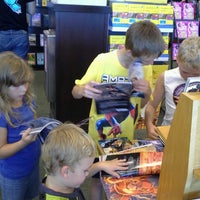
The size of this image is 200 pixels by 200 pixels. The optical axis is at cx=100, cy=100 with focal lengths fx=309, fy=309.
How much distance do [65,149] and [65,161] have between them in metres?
0.04

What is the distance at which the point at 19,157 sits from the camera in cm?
145

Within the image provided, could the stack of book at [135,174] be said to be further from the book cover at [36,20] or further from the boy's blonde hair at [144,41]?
the book cover at [36,20]

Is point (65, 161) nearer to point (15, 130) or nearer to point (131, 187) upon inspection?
point (131, 187)

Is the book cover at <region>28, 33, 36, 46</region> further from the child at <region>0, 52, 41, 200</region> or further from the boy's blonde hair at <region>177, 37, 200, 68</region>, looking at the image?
Result: the boy's blonde hair at <region>177, 37, 200, 68</region>

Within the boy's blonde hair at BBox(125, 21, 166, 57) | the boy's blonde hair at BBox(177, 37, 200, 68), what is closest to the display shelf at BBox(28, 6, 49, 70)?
the boy's blonde hair at BBox(125, 21, 166, 57)

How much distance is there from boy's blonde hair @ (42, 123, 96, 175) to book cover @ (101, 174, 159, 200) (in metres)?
0.13

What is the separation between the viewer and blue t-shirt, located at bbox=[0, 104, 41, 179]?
4.59 feet

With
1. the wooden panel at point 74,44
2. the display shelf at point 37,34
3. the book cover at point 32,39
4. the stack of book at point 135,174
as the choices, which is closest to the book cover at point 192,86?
the stack of book at point 135,174

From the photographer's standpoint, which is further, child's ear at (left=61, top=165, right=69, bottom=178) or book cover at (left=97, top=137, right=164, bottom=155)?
book cover at (left=97, top=137, right=164, bottom=155)

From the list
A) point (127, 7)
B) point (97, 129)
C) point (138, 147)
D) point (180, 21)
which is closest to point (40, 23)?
point (180, 21)

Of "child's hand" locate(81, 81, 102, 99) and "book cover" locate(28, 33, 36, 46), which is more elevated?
"book cover" locate(28, 33, 36, 46)

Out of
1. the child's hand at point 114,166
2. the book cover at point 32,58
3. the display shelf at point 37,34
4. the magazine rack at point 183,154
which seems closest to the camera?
the magazine rack at point 183,154

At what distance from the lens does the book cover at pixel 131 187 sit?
1.06 metres

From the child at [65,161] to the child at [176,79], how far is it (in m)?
0.56
